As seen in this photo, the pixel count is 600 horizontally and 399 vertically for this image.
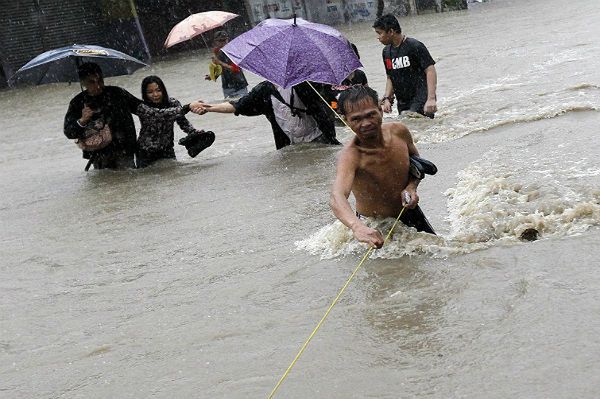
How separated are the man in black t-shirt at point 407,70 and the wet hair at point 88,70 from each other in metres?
2.88

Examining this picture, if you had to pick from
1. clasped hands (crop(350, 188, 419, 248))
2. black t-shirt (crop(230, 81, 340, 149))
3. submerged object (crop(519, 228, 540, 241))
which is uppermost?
clasped hands (crop(350, 188, 419, 248))

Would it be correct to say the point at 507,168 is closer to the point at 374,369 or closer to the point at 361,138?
the point at 361,138

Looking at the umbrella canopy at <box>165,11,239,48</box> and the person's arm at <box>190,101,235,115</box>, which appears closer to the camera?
the person's arm at <box>190,101,235,115</box>

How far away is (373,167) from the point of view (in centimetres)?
492

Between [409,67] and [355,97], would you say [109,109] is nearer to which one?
[409,67]

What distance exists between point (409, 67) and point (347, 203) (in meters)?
4.22

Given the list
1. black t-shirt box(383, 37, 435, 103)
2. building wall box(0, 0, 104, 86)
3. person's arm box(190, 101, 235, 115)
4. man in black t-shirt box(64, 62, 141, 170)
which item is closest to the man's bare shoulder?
person's arm box(190, 101, 235, 115)

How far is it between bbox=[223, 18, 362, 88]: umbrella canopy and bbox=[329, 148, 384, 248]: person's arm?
2516 millimetres

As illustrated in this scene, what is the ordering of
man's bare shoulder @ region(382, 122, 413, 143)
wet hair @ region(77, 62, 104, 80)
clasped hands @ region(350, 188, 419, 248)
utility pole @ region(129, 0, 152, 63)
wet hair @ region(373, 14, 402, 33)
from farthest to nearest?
1. utility pole @ region(129, 0, 152, 63)
2. wet hair @ region(77, 62, 104, 80)
3. wet hair @ region(373, 14, 402, 33)
4. man's bare shoulder @ region(382, 122, 413, 143)
5. clasped hands @ region(350, 188, 419, 248)

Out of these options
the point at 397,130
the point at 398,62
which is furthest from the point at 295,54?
the point at 397,130

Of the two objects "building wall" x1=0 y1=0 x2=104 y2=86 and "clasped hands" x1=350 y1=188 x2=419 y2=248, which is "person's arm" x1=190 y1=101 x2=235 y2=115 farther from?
"building wall" x1=0 y1=0 x2=104 y2=86

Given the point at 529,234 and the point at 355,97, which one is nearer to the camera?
the point at 355,97

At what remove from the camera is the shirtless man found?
462cm

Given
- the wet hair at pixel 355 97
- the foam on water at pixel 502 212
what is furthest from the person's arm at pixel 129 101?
the wet hair at pixel 355 97
